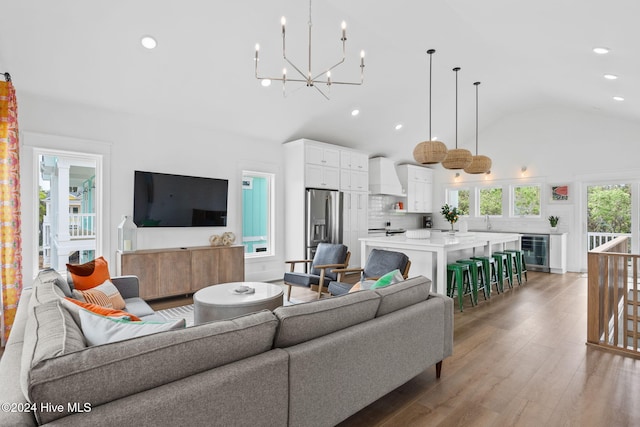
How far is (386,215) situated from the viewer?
873 centimetres

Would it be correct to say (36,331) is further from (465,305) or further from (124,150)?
(465,305)

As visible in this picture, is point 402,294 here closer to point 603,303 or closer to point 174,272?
point 603,303

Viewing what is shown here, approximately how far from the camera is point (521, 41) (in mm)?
3762

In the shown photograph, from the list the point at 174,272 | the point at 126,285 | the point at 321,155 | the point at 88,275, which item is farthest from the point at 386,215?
the point at 88,275

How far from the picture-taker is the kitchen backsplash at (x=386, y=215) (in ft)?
27.3

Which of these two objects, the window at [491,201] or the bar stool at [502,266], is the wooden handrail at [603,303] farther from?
the window at [491,201]

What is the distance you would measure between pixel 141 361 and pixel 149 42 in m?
3.72

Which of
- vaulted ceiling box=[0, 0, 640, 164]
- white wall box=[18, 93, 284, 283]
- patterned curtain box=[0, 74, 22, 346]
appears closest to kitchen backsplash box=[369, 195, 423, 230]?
vaulted ceiling box=[0, 0, 640, 164]

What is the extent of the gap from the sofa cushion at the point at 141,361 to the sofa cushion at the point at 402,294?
90 centimetres

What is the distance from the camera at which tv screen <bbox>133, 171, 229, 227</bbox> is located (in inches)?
191

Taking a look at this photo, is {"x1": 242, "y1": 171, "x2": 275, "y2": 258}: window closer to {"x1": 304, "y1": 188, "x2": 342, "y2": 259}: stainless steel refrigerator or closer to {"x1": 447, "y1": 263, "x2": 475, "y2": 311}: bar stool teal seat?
{"x1": 304, "y1": 188, "x2": 342, "y2": 259}: stainless steel refrigerator

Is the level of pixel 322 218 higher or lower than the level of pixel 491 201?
lower

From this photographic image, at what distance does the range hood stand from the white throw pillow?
263 inches

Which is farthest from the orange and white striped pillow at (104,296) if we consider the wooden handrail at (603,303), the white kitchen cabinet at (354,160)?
the white kitchen cabinet at (354,160)
